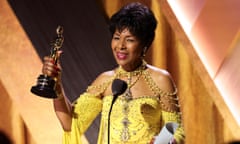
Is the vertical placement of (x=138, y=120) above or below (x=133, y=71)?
below

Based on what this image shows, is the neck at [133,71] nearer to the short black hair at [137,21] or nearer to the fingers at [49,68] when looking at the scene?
the short black hair at [137,21]

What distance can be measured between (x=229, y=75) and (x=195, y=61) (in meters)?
0.15

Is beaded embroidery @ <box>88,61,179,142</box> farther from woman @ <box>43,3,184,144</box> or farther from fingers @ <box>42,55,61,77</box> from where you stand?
fingers @ <box>42,55,61,77</box>

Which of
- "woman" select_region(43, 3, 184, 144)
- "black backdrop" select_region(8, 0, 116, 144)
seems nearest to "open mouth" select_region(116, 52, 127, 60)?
"woman" select_region(43, 3, 184, 144)

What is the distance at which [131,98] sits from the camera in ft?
4.26

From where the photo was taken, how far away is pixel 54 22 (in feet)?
6.35

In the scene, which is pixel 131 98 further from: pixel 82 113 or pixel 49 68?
pixel 49 68

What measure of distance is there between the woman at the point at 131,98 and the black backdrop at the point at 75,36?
23.2 inches

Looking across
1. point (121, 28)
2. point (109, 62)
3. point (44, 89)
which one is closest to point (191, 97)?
point (109, 62)

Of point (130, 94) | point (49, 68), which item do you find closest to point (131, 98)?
point (130, 94)

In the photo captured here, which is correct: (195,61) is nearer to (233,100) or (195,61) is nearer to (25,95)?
(233,100)

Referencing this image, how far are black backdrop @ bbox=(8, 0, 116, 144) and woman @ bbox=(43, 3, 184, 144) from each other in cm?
59

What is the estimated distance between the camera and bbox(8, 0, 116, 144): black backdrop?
1.91 metres

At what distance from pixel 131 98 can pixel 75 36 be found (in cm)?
72
